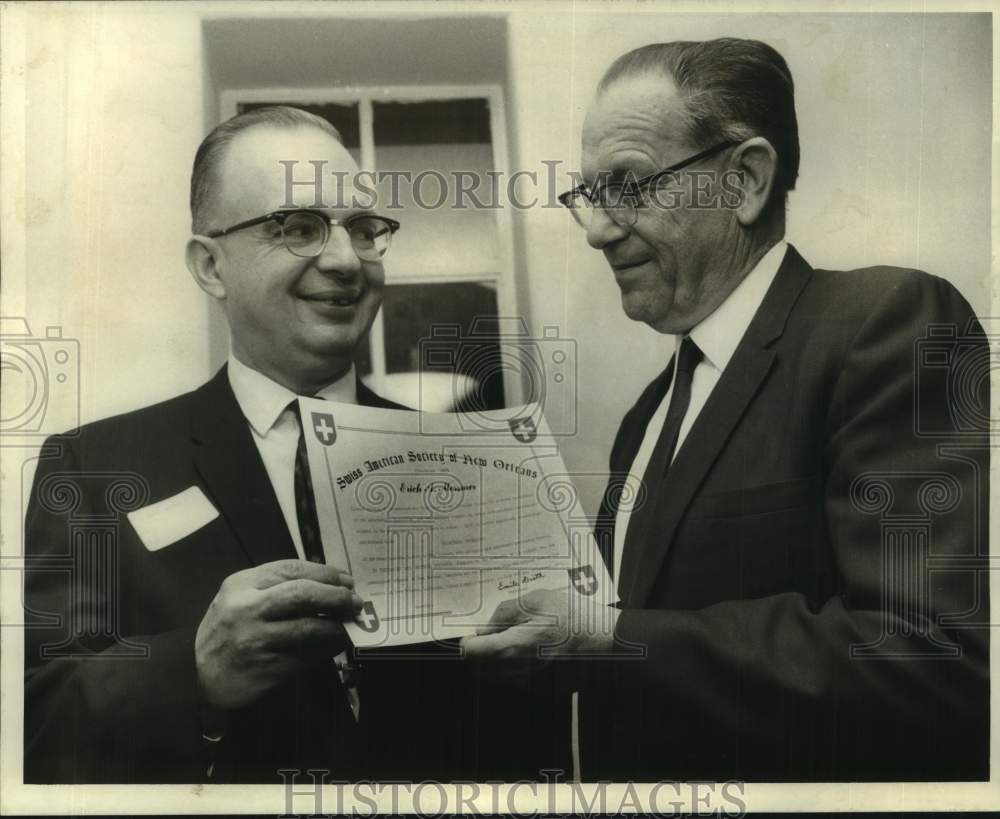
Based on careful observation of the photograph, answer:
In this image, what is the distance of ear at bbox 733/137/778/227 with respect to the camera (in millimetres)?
3039

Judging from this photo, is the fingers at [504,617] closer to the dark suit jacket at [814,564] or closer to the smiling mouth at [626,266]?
the dark suit jacket at [814,564]

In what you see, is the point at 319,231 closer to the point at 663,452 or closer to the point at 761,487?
the point at 663,452

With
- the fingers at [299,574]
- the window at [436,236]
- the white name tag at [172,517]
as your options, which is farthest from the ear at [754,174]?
the white name tag at [172,517]

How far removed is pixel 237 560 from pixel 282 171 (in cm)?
107

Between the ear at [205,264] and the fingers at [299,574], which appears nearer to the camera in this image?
the fingers at [299,574]

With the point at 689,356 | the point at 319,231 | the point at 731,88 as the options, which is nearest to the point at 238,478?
the point at 319,231

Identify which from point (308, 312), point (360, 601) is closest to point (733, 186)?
point (308, 312)

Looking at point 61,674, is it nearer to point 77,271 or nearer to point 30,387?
point 30,387

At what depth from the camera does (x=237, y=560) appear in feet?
9.95

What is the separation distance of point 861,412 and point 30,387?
90.9 inches

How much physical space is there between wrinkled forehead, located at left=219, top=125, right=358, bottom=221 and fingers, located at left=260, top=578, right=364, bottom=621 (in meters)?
1.01

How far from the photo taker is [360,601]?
2992mm

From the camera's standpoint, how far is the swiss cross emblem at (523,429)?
3.08 metres

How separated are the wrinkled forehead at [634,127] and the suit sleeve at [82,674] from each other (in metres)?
1.71
